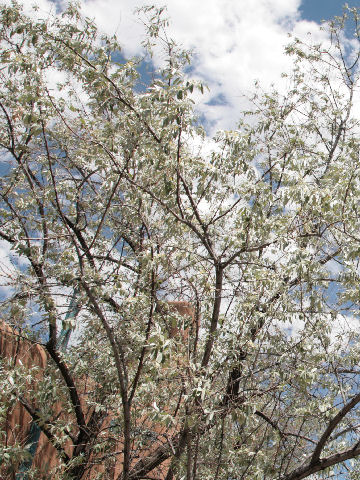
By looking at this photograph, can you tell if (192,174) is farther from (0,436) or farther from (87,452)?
(0,436)

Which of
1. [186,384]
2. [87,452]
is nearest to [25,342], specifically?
[87,452]

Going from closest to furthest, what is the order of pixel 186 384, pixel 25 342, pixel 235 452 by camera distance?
pixel 186 384 < pixel 235 452 < pixel 25 342

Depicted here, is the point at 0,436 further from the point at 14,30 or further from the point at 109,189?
the point at 14,30

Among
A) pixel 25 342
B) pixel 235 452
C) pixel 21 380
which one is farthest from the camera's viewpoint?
pixel 25 342

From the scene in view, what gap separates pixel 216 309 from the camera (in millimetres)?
4590

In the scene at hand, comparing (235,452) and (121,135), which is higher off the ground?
(121,135)

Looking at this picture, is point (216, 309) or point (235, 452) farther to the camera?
point (216, 309)

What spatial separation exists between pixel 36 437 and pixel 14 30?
4.31 m

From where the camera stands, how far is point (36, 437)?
5730 millimetres

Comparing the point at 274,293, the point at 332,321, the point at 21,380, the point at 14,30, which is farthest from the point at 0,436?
the point at 14,30

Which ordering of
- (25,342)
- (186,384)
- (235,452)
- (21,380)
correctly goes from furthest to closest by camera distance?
1. (25,342)
2. (21,380)
3. (235,452)
4. (186,384)

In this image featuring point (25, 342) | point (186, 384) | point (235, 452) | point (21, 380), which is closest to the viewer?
point (186, 384)

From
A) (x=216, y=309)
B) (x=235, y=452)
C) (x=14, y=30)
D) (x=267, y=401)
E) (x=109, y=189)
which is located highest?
(x=14, y=30)

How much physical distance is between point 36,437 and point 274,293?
128 inches
